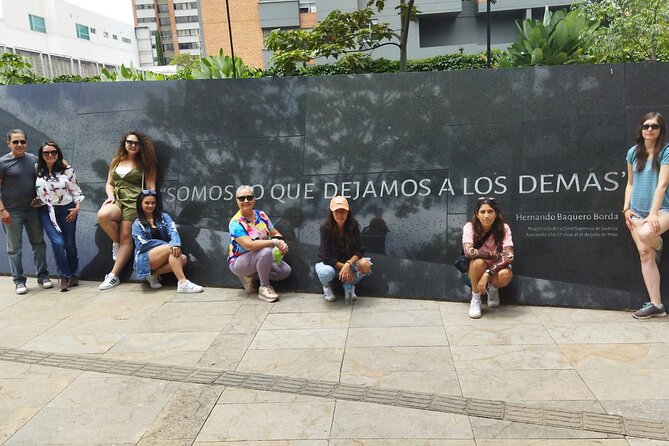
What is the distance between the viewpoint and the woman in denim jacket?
568 centimetres

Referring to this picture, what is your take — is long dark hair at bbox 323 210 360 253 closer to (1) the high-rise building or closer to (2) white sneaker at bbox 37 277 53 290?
(2) white sneaker at bbox 37 277 53 290

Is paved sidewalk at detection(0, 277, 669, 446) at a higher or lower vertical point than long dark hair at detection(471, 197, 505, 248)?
lower

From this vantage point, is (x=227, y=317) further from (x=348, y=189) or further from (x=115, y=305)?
(x=348, y=189)

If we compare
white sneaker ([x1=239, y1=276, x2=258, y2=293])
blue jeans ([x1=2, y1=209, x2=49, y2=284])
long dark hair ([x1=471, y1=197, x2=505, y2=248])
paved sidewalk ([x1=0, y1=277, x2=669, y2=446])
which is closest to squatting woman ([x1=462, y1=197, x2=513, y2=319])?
long dark hair ([x1=471, y1=197, x2=505, y2=248])

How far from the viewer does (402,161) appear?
5582 millimetres

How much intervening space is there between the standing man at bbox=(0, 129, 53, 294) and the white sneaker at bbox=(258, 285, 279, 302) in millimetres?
2637

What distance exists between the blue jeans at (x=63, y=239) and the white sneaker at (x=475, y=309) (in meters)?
4.45

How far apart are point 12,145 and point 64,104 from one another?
126cm

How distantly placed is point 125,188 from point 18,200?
1.09m

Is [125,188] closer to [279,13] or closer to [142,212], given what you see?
[142,212]

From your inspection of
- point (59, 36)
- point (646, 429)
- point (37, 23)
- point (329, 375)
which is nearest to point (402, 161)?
point (329, 375)

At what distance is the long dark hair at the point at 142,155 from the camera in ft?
19.9

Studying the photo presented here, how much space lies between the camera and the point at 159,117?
249 inches

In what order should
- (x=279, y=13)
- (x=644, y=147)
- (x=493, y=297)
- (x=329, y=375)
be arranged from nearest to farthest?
(x=329, y=375) < (x=644, y=147) < (x=493, y=297) < (x=279, y=13)
